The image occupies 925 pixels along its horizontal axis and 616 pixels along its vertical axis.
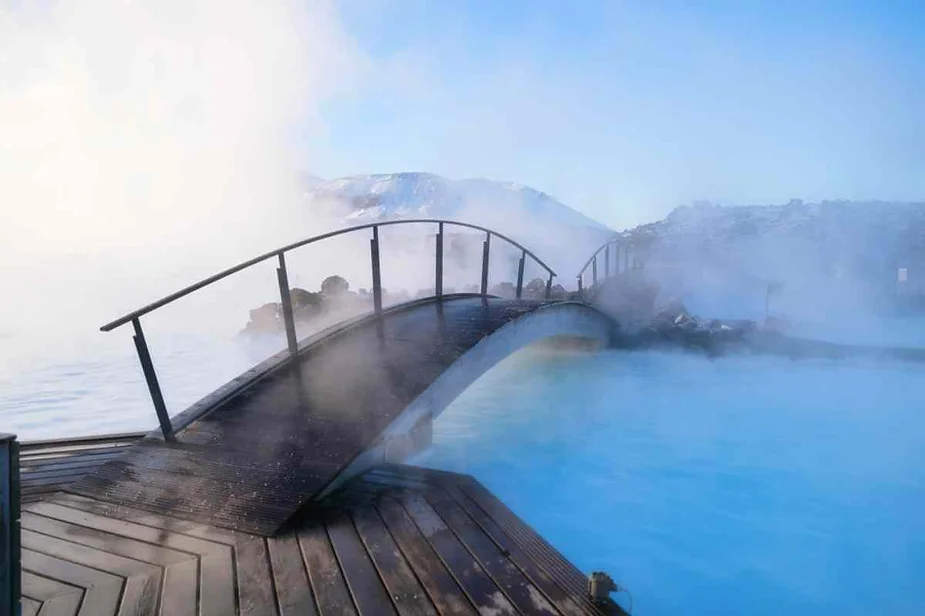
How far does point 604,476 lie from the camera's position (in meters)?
5.89

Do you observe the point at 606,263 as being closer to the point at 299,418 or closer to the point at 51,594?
the point at 299,418

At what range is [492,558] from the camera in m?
2.52

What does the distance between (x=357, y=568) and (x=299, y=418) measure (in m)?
1.68

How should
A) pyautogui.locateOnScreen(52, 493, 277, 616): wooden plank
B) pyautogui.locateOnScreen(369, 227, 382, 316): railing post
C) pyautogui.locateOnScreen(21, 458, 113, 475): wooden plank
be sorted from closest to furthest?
pyautogui.locateOnScreen(52, 493, 277, 616): wooden plank
pyautogui.locateOnScreen(21, 458, 113, 475): wooden plank
pyautogui.locateOnScreen(369, 227, 382, 316): railing post

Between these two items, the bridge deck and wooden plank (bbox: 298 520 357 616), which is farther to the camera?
the bridge deck

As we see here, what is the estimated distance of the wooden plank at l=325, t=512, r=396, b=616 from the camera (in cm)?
216

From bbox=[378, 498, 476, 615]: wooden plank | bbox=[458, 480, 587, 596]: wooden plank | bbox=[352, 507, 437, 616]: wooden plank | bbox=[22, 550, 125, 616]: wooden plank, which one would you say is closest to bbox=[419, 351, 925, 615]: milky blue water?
Answer: bbox=[458, 480, 587, 596]: wooden plank

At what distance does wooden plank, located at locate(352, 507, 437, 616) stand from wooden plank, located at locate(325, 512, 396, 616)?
0.03m

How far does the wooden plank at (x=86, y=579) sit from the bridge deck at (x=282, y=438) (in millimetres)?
540

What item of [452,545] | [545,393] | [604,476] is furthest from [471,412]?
[452,545]

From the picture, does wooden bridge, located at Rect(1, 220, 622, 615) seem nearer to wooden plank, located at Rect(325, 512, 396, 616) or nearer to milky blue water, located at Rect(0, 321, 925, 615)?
wooden plank, located at Rect(325, 512, 396, 616)

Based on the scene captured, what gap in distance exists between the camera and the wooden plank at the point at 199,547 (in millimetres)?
2205

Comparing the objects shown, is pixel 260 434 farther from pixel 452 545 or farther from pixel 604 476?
pixel 604 476

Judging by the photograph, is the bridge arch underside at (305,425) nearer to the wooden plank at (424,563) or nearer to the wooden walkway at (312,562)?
the wooden walkway at (312,562)
